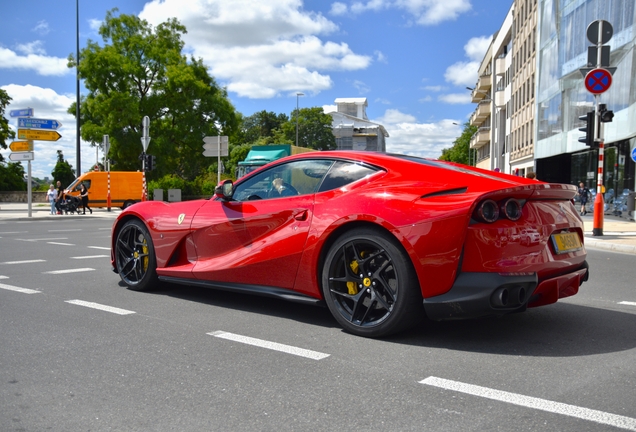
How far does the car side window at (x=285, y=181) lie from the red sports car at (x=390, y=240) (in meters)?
0.01

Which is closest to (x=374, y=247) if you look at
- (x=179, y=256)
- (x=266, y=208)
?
(x=266, y=208)

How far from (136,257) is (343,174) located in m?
2.69

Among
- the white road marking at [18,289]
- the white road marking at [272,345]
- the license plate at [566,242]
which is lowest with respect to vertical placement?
the white road marking at [18,289]

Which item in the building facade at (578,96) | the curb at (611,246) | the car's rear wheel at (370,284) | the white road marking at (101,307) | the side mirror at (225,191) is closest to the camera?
the car's rear wheel at (370,284)

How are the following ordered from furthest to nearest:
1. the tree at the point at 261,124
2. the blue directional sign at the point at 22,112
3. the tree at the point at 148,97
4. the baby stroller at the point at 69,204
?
1. the tree at the point at 261,124
2. the tree at the point at 148,97
3. the baby stroller at the point at 69,204
4. the blue directional sign at the point at 22,112

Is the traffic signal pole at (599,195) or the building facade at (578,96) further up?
the building facade at (578,96)

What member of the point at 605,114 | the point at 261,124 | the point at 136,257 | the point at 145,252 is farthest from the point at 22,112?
the point at 261,124

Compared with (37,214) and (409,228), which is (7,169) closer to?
(37,214)

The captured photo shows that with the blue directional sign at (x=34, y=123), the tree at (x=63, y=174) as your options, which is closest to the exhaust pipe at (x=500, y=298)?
the blue directional sign at (x=34, y=123)

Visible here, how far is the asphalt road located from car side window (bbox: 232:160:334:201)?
1008mm

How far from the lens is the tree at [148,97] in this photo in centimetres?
3962

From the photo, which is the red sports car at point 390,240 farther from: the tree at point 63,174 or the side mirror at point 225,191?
the tree at point 63,174

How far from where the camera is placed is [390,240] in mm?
4223

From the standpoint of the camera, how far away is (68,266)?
8484 millimetres
